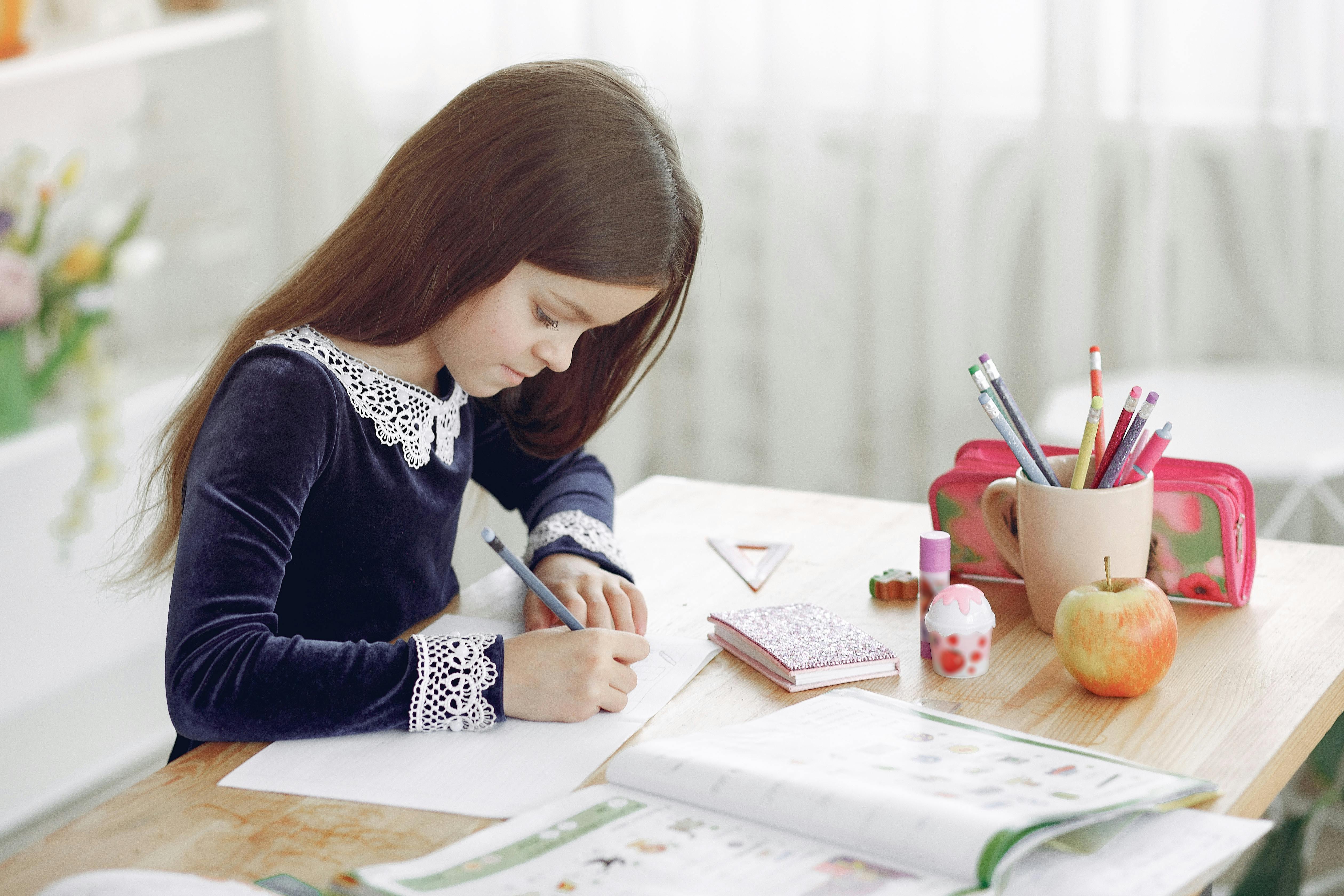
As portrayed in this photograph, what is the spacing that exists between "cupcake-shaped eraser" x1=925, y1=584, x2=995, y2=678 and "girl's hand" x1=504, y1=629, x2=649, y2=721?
22 centimetres

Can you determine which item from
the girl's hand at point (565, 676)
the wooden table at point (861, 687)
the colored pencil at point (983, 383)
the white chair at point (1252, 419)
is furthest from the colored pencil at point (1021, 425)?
the white chair at point (1252, 419)

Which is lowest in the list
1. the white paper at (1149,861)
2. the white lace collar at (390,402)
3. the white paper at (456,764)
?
the white paper at (456,764)

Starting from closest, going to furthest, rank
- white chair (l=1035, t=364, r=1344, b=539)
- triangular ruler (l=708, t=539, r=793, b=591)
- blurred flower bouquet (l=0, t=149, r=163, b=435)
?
triangular ruler (l=708, t=539, r=793, b=591) < white chair (l=1035, t=364, r=1344, b=539) < blurred flower bouquet (l=0, t=149, r=163, b=435)

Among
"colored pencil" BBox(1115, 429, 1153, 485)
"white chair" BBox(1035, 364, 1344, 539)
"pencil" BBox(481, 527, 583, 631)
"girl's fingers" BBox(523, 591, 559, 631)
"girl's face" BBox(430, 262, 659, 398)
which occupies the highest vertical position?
"girl's face" BBox(430, 262, 659, 398)

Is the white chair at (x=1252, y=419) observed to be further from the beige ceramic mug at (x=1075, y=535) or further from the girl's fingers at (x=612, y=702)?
the girl's fingers at (x=612, y=702)

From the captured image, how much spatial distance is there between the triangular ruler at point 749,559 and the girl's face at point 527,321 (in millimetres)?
259

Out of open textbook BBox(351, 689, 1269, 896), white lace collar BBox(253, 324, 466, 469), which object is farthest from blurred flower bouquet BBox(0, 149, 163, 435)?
open textbook BBox(351, 689, 1269, 896)

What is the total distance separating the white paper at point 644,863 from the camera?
0.72m

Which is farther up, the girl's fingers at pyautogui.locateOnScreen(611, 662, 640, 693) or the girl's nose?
the girl's nose

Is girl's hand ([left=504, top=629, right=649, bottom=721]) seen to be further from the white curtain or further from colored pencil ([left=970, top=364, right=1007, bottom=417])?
the white curtain

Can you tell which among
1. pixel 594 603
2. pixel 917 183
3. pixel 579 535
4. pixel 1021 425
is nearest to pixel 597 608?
pixel 594 603

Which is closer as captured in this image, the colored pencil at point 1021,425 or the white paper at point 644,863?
the white paper at point 644,863

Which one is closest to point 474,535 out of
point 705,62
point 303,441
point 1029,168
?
point 705,62

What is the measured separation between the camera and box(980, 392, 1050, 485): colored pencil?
1.07 m
